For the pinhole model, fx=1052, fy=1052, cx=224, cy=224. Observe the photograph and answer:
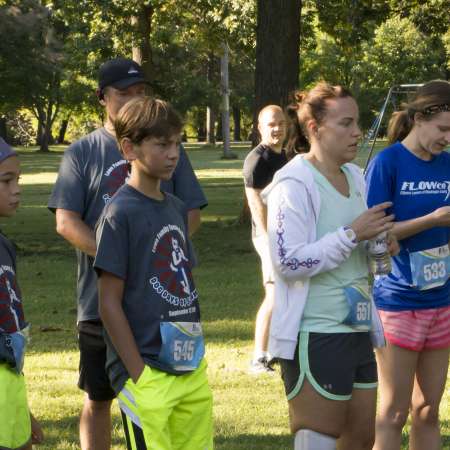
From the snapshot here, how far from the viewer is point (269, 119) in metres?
8.07

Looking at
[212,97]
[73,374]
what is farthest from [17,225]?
[212,97]

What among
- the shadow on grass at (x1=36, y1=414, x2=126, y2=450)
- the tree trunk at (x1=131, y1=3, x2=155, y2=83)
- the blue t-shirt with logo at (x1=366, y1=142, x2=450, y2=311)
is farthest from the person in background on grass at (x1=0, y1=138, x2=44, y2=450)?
the tree trunk at (x1=131, y1=3, x2=155, y2=83)

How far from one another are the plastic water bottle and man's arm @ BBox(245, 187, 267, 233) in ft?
12.2

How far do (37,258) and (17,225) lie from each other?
533 centimetres

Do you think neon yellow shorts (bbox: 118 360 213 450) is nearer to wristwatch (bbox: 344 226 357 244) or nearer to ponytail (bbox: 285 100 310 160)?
wristwatch (bbox: 344 226 357 244)

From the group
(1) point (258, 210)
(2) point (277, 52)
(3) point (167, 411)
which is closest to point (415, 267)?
(3) point (167, 411)

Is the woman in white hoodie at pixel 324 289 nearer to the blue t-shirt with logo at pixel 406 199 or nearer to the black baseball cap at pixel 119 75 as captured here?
the blue t-shirt with logo at pixel 406 199

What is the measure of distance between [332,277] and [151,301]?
2.43ft

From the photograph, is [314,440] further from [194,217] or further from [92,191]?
[92,191]

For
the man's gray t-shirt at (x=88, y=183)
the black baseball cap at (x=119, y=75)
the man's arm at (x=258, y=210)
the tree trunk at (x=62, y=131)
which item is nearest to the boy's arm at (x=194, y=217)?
the man's gray t-shirt at (x=88, y=183)

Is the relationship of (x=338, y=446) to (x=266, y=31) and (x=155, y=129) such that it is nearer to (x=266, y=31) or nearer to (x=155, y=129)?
(x=155, y=129)

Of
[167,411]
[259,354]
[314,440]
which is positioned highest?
[167,411]

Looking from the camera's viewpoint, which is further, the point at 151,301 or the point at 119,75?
the point at 119,75

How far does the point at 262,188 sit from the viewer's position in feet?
26.9
